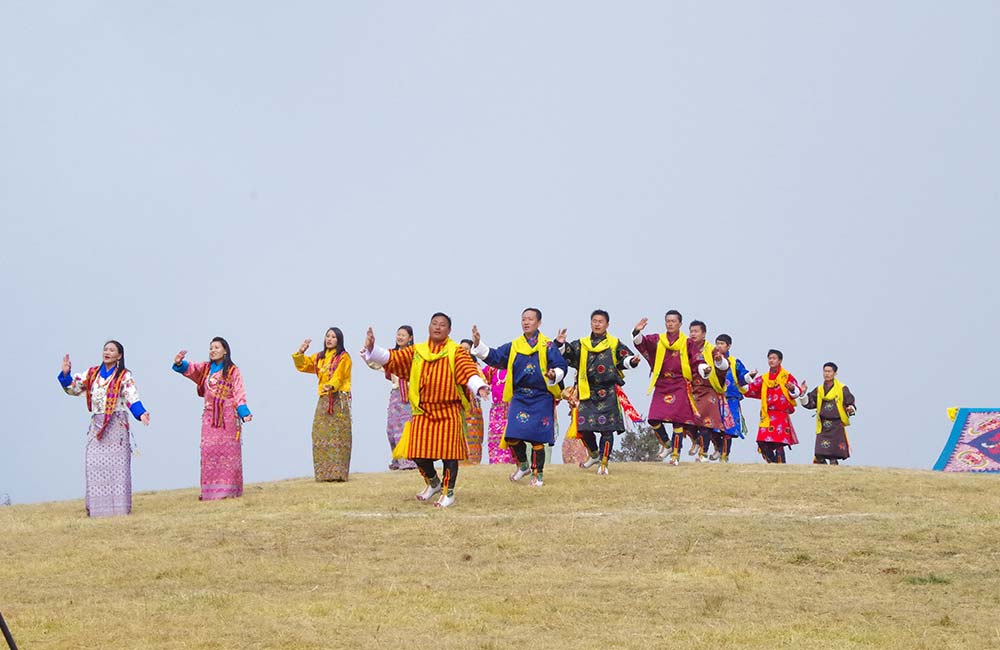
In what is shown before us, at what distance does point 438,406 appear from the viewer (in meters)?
13.9

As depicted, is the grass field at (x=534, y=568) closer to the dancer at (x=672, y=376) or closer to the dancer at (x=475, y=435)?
the dancer at (x=672, y=376)

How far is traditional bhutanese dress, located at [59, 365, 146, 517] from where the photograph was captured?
15.6 metres

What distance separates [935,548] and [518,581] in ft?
13.3

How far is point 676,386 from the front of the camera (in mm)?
18578

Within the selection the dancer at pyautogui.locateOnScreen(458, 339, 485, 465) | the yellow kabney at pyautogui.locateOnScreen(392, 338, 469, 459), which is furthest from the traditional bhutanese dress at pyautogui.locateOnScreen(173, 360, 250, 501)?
the dancer at pyautogui.locateOnScreen(458, 339, 485, 465)

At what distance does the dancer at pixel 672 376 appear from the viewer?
728 inches

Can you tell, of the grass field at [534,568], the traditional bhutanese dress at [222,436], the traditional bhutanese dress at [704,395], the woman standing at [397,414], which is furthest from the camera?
the woman standing at [397,414]

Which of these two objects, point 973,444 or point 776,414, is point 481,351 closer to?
point 776,414

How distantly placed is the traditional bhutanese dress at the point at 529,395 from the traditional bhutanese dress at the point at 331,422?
3.50m

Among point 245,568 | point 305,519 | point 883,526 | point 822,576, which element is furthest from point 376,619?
point 883,526

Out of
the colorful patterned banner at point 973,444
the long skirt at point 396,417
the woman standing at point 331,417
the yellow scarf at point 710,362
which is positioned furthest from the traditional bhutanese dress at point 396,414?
the colorful patterned banner at point 973,444

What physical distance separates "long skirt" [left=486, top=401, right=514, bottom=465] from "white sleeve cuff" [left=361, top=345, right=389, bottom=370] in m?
8.94

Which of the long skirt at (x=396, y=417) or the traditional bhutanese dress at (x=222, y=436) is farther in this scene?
the long skirt at (x=396, y=417)

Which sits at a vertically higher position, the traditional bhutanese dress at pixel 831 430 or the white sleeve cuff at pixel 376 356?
the white sleeve cuff at pixel 376 356
